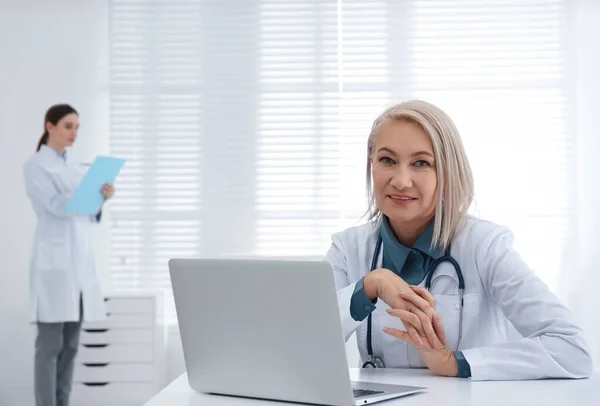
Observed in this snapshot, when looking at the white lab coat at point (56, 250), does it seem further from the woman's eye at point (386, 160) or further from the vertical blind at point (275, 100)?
the woman's eye at point (386, 160)

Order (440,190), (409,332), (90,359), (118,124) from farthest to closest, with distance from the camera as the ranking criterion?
1. (118,124)
2. (90,359)
3. (440,190)
4. (409,332)

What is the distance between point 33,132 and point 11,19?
650 mm

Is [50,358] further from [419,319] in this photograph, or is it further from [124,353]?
[419,319]

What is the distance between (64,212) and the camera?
155 inches

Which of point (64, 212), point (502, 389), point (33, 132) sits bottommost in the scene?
point (502, 389)

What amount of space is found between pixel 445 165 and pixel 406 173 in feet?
0.31

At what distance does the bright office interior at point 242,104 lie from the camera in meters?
4.48

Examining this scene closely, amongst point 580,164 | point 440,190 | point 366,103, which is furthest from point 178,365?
point 440,190

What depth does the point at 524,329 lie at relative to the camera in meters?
1.73

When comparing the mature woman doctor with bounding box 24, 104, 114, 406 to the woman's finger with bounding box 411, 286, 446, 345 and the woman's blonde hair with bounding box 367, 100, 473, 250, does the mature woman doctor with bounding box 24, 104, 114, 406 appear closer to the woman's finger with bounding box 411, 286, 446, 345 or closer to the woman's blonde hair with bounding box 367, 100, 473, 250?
the woman's blonde hair with bounding box 367, 100, 473, 250

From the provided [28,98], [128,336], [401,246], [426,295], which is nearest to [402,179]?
[401,246]

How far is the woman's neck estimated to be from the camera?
1967mm

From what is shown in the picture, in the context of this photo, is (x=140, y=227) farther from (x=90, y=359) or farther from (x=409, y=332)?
(x=409, y=332)

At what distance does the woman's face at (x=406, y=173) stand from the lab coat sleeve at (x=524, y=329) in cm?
17
